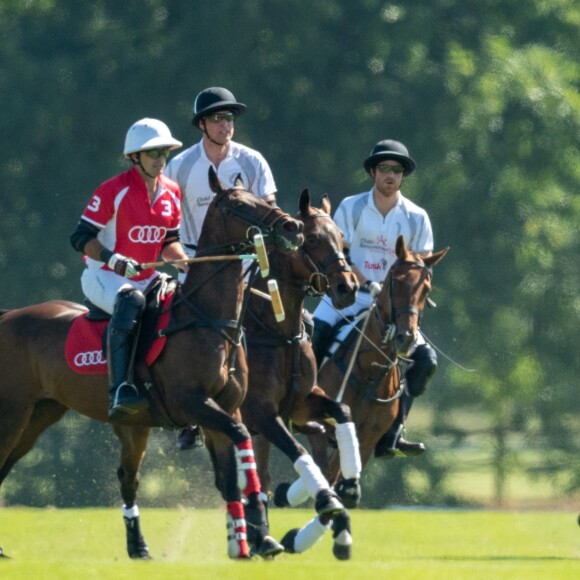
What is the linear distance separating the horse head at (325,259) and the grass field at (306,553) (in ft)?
5.46

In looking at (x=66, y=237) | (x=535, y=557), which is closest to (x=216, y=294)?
(x=535, y=557)

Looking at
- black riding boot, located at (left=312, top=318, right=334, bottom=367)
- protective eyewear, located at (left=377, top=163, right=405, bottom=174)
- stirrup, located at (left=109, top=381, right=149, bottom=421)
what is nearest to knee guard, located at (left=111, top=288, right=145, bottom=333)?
stirrup, located at (left=109, top=381, right=149, bottom=421)

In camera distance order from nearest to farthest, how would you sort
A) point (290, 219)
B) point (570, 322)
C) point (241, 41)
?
point (290, 219), point (241, 41), point (570, 322)

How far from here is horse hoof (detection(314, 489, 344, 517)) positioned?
10828 millimetres

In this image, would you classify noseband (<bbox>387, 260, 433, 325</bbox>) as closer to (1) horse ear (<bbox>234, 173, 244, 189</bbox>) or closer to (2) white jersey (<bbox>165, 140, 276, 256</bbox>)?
(2) white jersey (<bbox>165, 140, 276, 256</bbox>)

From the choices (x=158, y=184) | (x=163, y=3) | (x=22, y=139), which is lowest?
(x=158, y=184)

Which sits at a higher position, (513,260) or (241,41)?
(241,41)

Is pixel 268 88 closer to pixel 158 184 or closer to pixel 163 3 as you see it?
pixel 163 3

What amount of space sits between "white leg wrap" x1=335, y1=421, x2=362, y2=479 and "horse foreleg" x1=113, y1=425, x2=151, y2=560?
1621 mm

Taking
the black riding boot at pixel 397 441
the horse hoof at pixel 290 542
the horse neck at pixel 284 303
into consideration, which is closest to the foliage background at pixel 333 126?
the black riding boot at pixel 397 441

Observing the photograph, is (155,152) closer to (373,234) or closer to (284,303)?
(284,303)

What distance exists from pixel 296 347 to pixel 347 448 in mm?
793

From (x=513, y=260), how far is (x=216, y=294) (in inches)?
602

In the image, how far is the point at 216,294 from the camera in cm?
1127
